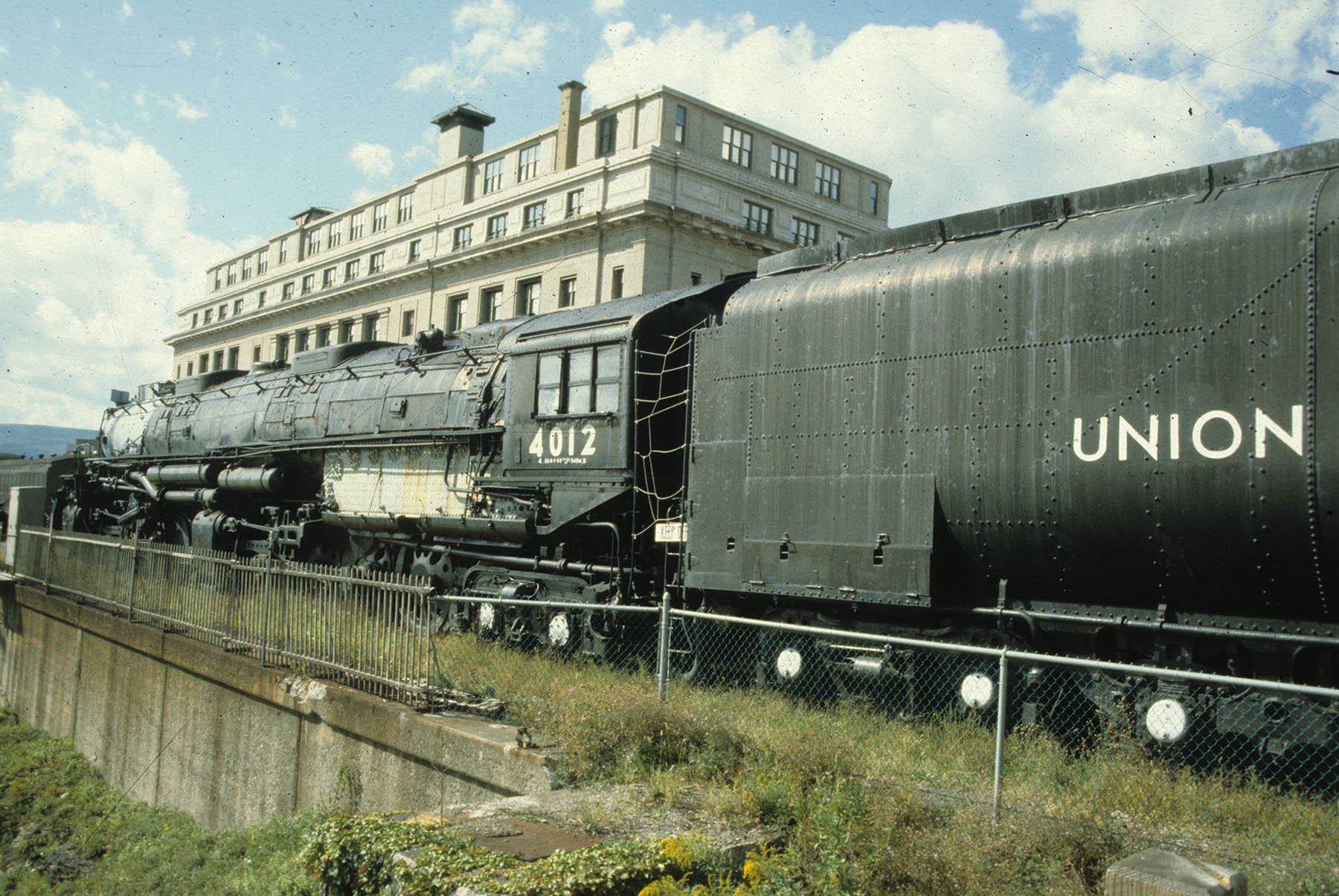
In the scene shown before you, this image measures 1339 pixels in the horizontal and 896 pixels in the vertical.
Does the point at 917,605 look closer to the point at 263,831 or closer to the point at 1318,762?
the point at 1318,762

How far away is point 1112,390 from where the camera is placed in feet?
23.4

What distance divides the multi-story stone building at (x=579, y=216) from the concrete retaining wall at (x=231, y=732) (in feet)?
76.8

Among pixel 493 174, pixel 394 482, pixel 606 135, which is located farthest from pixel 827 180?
pixel 394 482

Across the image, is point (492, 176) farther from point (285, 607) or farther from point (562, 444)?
point (285, 607)

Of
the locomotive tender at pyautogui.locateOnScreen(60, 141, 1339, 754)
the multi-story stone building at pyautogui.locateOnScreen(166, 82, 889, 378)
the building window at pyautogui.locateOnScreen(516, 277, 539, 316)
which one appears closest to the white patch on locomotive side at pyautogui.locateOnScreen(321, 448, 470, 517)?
the locomotive tender at pyautogui.locateOnScreen(60, 141, 1339, 754)

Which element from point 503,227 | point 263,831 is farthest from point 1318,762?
point 503,227

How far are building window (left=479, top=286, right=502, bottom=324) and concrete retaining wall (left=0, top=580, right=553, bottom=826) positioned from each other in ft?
99.8

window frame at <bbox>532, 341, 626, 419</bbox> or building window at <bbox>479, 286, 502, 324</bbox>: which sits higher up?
building window at <bbox>479, 286, 502, 324</bbox>

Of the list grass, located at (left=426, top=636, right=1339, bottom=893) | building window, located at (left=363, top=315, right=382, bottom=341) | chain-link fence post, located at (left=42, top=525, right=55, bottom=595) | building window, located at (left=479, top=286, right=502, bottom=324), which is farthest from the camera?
building window, located at (left=363, top=315, right=382, bottom=341)

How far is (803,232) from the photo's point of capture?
48094 millimetres

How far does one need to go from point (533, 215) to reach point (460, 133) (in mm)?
9510

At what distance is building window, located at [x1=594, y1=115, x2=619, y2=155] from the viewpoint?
45438mm

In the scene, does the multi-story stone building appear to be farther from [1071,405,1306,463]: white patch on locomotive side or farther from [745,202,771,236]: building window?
[1071,405,1306,463]: white patch on locomotive side

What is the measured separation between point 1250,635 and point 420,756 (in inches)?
246
